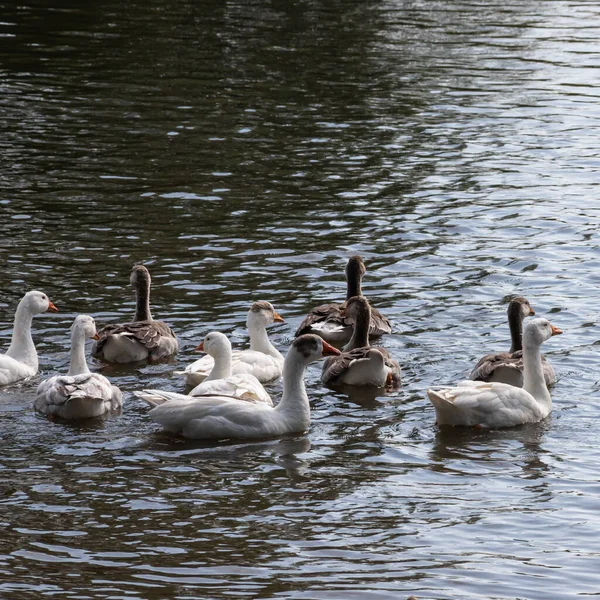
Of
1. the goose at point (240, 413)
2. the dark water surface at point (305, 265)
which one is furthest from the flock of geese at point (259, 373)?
the dark water surface at point (305, 265)

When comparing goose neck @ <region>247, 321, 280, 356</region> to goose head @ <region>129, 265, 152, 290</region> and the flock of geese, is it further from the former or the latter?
goose head @ <region>129, 265, 152, 290</region>

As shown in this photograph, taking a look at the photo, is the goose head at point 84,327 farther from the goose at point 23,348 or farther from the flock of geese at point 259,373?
the goose at point 23,348

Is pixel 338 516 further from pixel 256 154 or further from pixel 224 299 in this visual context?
pixel 256 154

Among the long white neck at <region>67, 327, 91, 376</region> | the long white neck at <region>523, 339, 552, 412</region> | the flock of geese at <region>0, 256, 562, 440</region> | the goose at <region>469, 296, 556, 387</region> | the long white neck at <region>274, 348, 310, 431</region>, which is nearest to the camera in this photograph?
the flock of geese at <region>0, 256, 562, 440</region>

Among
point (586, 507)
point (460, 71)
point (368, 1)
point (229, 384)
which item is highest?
point (368, 1)

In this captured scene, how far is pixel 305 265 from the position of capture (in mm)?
18922

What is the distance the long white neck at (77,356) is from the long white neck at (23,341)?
80 centimetres

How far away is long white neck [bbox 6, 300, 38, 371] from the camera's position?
14.6 meters

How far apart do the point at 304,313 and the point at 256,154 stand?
8.79 metres

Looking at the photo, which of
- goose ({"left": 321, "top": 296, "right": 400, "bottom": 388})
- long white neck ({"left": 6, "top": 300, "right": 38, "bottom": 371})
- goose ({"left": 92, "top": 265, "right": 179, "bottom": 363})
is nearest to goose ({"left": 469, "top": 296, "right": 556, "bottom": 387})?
goose ({"left": 321, "top": 296, "right": 400, "bottom": 388})

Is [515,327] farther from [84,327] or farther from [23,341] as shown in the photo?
[23,341]

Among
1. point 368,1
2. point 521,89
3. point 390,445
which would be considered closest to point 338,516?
point 390,445

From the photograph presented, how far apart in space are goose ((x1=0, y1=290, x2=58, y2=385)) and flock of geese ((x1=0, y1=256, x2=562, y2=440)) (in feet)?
0.04

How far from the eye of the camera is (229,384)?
13336 millimetres
